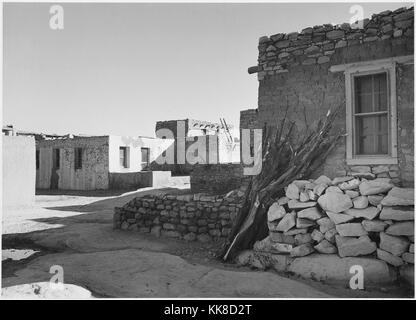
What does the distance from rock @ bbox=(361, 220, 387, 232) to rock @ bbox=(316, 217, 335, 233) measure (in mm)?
480

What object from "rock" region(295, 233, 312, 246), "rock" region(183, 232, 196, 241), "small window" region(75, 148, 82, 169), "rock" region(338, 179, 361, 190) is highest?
"small window" region(75, 148, 82, 169)

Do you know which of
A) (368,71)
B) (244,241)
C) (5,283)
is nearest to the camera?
Result: (5,283)

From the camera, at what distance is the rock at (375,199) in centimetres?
515

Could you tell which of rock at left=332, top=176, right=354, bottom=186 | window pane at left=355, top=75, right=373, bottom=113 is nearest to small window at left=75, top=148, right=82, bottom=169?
rock at left=332, top=176, right=354, bottom=186

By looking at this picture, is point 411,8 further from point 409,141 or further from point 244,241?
point 244,241

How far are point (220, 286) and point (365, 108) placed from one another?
379 centimetres

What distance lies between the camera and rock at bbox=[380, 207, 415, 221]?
483 centimetres

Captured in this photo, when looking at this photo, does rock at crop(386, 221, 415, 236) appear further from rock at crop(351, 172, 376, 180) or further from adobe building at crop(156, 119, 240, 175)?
adobe building at crop(156, 119, 240, 175)

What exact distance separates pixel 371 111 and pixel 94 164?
56.3 feet

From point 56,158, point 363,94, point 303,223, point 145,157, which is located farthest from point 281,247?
point 56,158

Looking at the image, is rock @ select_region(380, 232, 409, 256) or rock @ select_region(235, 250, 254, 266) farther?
rock @ select_region(235, 250, 254, 266)

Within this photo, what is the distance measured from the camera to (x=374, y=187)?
5.25 m
